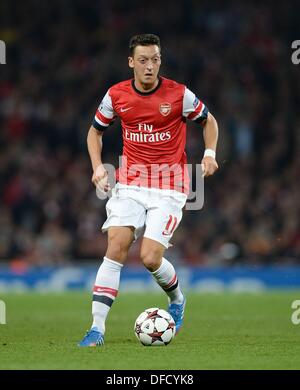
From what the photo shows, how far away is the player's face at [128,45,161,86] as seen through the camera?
8.23 metres

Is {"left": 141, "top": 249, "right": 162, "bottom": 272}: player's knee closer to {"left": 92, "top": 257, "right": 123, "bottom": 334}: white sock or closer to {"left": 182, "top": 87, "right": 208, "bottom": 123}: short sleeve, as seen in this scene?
{"left": 92, "top": 257, "right": 123, "bottom": 334}: white sock

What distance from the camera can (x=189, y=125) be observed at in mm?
20297

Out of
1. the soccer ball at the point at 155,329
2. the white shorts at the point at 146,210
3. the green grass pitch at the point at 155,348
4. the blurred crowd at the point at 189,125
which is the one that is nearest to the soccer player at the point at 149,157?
the white shorts at the point at 146,210

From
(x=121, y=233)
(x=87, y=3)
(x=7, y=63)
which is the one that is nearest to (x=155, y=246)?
(x=121, y=233)

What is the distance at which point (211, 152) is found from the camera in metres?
8.40

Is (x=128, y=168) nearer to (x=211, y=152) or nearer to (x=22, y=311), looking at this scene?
(x=211, y=152)

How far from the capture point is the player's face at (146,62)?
27.0ft

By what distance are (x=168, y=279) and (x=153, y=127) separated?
1347 millimetres

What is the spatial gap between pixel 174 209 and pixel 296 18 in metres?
14.2

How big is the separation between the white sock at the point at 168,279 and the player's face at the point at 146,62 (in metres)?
1.60

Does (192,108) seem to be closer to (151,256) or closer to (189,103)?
(189,103)

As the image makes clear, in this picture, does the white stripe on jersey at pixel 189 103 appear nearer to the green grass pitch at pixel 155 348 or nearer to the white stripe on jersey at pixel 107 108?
the white stripe on jersey at pixel 107 108

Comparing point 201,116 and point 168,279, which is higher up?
point 201,116

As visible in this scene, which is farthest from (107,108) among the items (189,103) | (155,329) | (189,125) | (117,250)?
(189,125)
